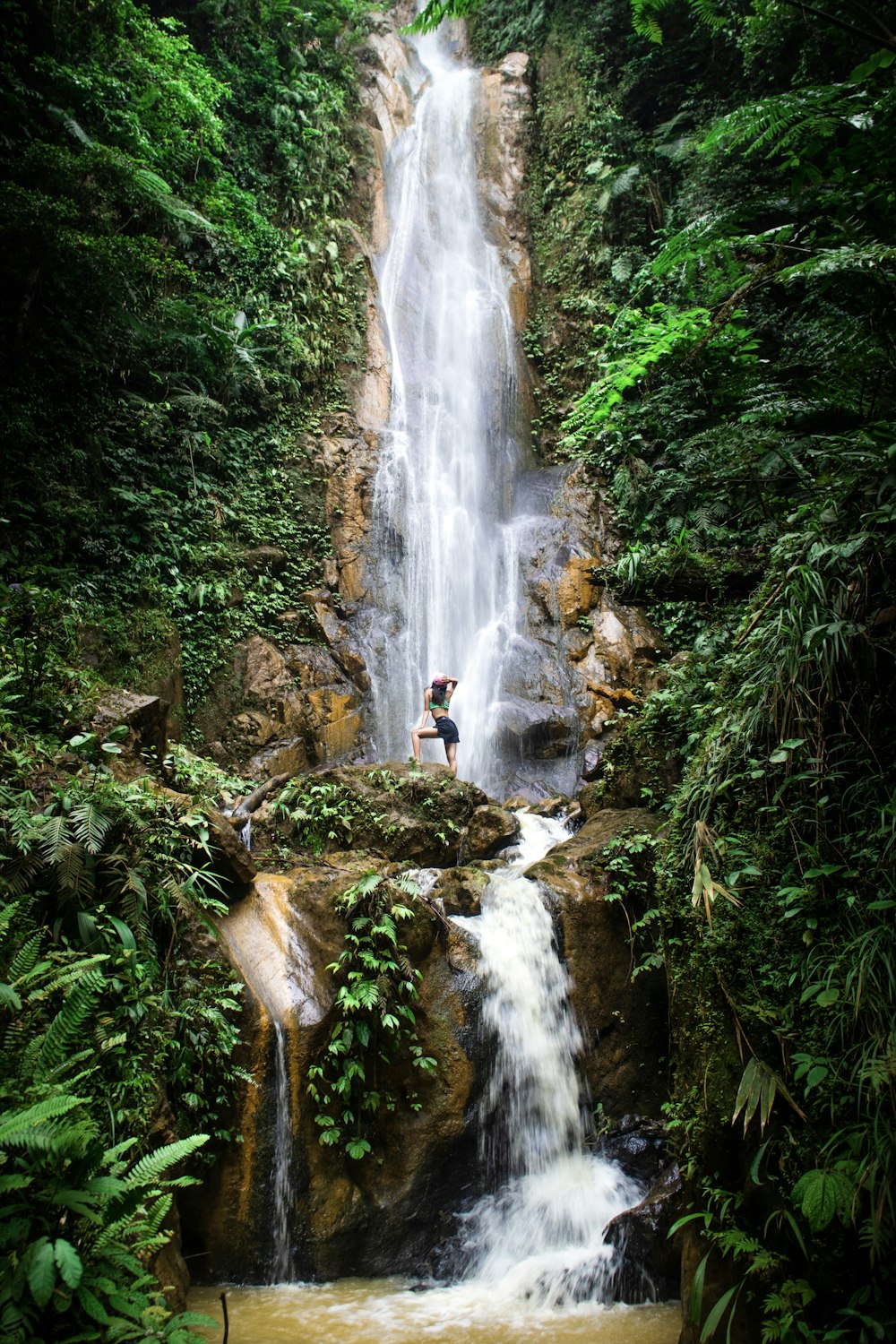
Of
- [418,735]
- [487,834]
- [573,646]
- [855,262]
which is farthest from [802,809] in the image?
[573,646]

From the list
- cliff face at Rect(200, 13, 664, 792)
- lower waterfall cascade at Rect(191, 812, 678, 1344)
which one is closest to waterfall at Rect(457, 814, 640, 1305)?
lower waterfall cascade at Rect(191, 812, 678, 1344)

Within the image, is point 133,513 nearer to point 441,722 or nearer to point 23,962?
point 441,722

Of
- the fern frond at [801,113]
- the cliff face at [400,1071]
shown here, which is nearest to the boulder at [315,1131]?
the cliff face at [400,1071]

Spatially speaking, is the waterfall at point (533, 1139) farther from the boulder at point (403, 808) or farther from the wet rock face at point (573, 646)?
the wet rock face at point (573, 646)

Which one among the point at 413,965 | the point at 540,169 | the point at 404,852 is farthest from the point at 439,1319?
the point at 540,169

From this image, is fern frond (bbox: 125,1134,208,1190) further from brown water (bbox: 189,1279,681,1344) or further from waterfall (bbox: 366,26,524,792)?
waterfall (bbox: 366,26,524,792)

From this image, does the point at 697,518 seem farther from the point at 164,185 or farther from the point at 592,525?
the point at 164,185

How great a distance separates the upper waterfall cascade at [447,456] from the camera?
10930mm

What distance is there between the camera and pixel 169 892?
418 centimetres

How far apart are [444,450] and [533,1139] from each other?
11.8 metres

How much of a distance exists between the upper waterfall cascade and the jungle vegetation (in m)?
1.65

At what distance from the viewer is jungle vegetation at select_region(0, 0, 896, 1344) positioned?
261 cm

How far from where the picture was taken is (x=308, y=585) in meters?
11.0

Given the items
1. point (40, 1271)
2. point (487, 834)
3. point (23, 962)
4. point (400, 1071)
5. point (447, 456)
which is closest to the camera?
point (40, 1271)
